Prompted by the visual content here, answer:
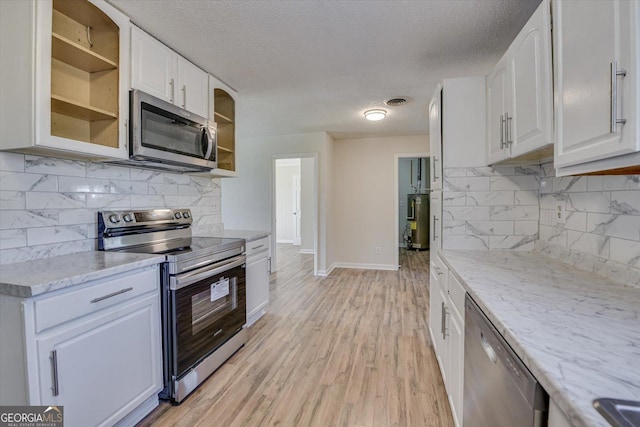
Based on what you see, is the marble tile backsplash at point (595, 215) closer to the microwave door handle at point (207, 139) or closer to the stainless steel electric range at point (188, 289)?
the stainless steel electric range at point (188, 289)

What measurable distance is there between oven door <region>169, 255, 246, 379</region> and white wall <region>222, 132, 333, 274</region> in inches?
96.7

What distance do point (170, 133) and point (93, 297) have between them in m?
1.19

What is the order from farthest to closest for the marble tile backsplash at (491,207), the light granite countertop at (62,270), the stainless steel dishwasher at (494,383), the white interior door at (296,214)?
the white interior door at (296,214)
the marble tile backsplash at (491,207)
the light granite countertop at (62,270)
the stainless steel dishwasher at (494,383)

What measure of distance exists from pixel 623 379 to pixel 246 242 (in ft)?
7.87

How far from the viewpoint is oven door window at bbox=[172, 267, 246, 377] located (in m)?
1.78

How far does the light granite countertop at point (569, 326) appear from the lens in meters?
0.59

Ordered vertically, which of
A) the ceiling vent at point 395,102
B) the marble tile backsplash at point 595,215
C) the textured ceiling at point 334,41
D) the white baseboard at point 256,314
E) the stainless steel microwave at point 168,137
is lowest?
the white baseboard at point 256,314

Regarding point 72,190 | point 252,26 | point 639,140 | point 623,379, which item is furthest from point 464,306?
point 72,190

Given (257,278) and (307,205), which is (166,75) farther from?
(307,205)

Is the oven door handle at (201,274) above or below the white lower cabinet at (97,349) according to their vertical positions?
above

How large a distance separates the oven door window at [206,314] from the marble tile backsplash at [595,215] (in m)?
2.19

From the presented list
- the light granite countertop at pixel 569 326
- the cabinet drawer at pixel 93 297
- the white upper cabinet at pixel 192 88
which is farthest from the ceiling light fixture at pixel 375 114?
the cabinet drawer at pixel 93 297

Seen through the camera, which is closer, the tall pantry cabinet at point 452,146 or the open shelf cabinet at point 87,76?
the open shelf cabinet at point 87,76

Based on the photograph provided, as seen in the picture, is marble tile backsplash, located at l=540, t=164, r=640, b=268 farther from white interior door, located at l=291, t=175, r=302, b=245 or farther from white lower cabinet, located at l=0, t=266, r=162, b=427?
white interior door, located at l=291, t=175, r=302, b=245
